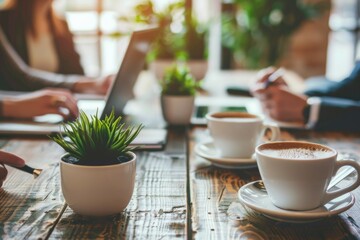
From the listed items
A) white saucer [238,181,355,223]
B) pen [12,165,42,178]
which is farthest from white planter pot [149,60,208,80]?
white saucer [238,181,355,223]

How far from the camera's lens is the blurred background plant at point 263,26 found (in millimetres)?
4258

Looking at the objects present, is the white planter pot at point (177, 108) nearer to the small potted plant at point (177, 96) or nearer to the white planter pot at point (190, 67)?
the small potted plant at point (177, 96)

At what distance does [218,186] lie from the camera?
93 cm

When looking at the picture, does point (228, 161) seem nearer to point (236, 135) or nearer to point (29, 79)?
point (236, 135)

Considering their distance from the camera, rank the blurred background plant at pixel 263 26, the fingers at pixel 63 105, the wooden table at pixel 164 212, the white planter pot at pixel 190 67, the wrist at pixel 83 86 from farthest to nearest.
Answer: the blurred background plant at pixel 263 26 → the white planter pot at pixel 190 67 → the wrist at pixel 83 86 → the fingers at pixel 63 105 → the wooden table at pixel 164 212

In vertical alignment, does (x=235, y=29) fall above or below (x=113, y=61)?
above

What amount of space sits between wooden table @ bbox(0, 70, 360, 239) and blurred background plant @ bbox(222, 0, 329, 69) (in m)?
3.40

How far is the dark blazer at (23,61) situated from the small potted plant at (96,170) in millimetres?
1349

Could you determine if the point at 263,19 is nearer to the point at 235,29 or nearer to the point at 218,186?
the point at 235,29

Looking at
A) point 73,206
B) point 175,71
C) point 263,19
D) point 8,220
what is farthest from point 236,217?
point 263,19

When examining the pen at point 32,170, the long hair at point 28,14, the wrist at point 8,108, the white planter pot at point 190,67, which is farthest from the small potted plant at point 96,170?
the long hair at point 28,14

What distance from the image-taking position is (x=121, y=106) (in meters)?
1.46

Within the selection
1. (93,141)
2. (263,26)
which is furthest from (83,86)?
(263,26)

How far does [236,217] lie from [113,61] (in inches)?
158
